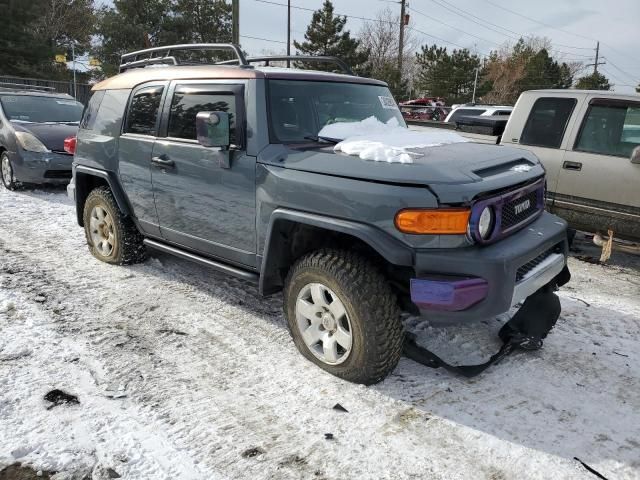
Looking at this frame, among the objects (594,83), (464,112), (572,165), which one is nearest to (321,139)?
(572,165)

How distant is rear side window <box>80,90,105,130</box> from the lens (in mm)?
5000

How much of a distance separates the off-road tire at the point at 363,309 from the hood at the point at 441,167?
20.7 inches

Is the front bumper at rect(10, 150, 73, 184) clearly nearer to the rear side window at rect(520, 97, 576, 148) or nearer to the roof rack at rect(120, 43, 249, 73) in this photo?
the roof rack at rect(120, 43, 249, 73)

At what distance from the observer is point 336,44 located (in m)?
39.1

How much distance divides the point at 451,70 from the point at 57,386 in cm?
4850

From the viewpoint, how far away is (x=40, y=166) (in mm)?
8148

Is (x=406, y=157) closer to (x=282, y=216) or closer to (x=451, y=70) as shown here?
(x=282, y=216)

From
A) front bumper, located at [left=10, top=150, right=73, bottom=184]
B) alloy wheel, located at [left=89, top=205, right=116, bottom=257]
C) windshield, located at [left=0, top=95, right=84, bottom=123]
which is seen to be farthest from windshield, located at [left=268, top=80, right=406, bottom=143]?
windshield, located at [left=0, top=95, right=84, bottom=123]

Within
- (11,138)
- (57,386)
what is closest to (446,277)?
(57,386)

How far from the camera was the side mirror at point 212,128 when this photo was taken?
3271 mm

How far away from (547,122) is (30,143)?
7854mm

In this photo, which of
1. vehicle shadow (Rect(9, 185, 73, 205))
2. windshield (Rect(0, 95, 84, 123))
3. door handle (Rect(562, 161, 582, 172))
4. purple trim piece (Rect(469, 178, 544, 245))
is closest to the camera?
purple trim piece (Rect(469, 178, 544, 245))

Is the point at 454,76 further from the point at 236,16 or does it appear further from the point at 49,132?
the point at 49,132

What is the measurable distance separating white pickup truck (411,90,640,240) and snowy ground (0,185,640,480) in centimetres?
147
